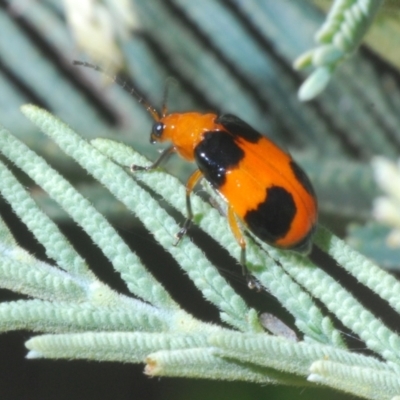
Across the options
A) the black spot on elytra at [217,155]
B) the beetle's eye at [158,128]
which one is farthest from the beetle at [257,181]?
the beetle's eye at [158,128]

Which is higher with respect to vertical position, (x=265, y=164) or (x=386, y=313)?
(x=265, y=164)

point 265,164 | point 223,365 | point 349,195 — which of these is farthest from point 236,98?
point 223,365

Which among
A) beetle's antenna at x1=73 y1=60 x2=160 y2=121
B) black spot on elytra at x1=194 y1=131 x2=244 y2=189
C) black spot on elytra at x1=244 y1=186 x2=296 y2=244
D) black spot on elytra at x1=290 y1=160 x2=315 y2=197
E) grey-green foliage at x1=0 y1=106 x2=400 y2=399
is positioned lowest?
grey-green foliage at x1=0 y1=106 x2=400 y2=399

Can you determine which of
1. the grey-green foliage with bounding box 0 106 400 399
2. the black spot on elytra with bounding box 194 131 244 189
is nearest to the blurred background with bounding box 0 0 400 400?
the black spot on elytra with bounding box 194 131 244 189

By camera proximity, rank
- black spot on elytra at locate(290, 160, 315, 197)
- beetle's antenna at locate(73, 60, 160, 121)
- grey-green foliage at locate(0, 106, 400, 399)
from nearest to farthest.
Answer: grey-green foliage at locate(0, 106, 400, 399) < black spot on elytra at locate(290, 160, 315, 197) < beetle's antenna at locate(73, 60, 160, 121)

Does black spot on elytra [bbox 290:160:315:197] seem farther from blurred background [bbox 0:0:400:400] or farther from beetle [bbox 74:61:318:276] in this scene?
blurred background [bbox 0:0:400:400]

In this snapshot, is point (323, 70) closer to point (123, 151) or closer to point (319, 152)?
point (123, 151)

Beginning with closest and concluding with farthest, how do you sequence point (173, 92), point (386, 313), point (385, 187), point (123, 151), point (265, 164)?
point (385, 187), point (123, 151), point (265, 164), point (386, 313), point (173, 92)
